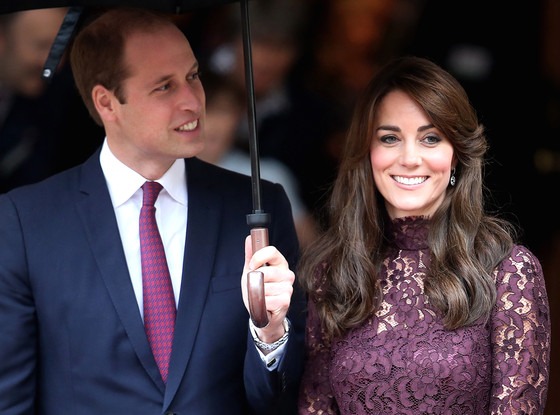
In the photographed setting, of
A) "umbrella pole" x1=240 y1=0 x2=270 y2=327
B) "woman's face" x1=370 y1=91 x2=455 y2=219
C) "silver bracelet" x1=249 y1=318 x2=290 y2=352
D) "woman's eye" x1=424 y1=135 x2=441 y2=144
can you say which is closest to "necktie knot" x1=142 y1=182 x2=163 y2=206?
"umbrella pole" x1=240 y1=0 x2=270 y2=327

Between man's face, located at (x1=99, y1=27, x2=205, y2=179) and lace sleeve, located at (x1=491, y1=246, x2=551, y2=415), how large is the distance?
0.94 m

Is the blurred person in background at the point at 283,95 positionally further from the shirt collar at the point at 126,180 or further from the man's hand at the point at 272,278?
the man's hand at the point at 272,278

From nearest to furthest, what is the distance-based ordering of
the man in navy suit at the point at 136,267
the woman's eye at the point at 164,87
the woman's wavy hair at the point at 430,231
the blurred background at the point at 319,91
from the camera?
the woman's wavy hair at the point at 430,231, the man in navy suit at the point at 136,267, the woman's eye at the point at 164,87, the blurred background at the point at 319,91

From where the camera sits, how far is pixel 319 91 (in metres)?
3.99

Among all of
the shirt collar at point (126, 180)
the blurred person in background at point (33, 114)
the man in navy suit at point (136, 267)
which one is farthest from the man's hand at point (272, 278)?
the blurred person in background at point (33, 114)

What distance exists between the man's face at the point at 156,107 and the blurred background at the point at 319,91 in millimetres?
591

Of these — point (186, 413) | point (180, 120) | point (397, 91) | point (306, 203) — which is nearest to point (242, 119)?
point (306, 203)

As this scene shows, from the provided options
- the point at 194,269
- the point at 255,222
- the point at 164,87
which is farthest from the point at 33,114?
the point at 255,222

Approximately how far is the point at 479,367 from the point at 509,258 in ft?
0.92

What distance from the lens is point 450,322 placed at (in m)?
2.93

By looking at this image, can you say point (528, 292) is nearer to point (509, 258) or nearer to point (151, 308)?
point (509, 258)

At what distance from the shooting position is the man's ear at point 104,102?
134 inches

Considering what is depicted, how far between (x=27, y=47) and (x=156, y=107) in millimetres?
824

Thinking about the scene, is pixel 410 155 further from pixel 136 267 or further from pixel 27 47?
pixel 27 47
